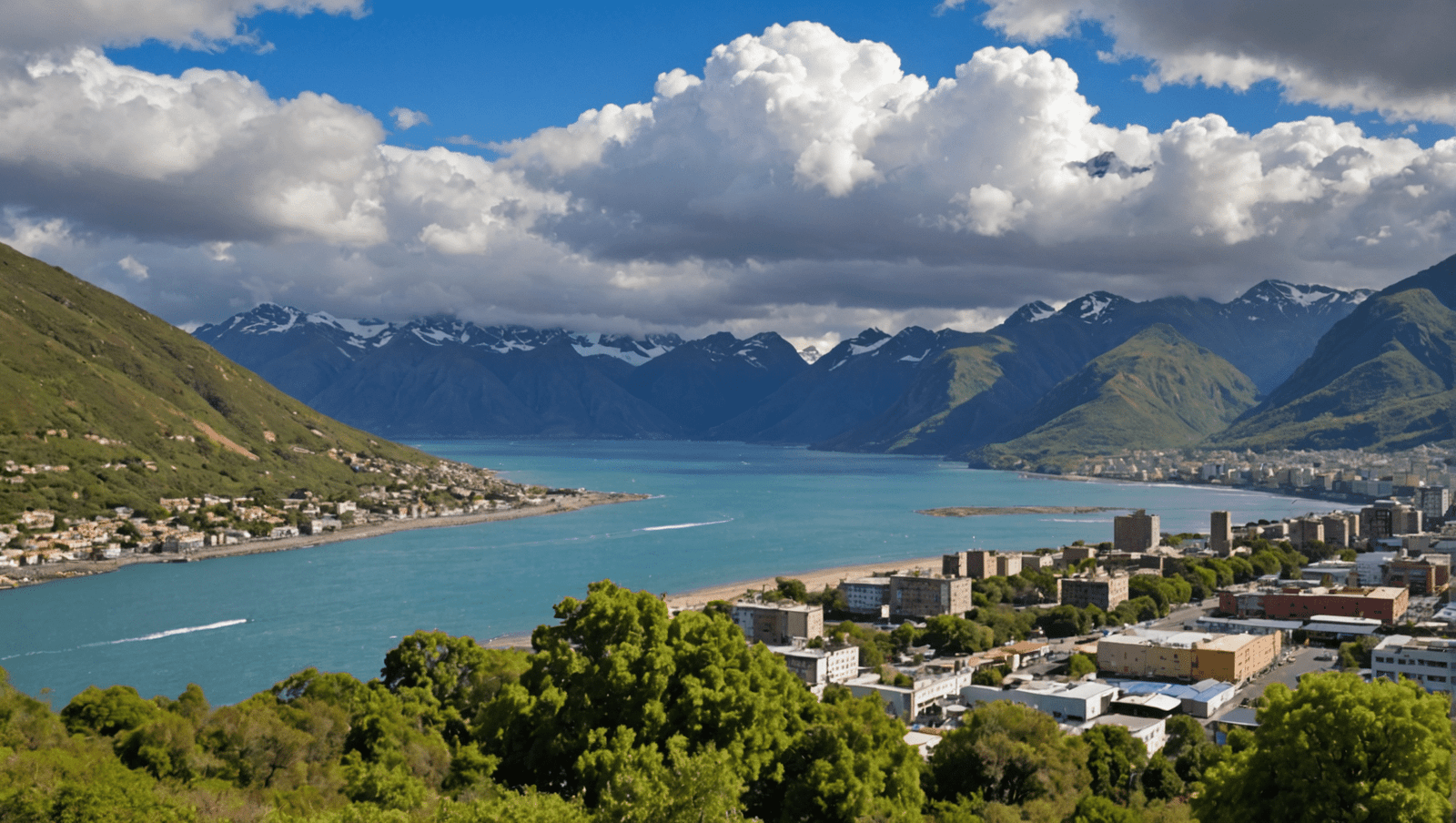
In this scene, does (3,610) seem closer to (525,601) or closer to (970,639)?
(525,601)

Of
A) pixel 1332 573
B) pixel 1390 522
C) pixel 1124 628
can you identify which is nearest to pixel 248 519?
pixel 1124 628

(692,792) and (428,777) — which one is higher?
(692,792)

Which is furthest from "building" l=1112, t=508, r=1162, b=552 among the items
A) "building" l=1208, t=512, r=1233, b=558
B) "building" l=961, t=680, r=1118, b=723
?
"building" l=961, t=680, r=1118, b=723

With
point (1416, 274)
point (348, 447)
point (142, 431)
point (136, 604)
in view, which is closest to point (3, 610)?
point (136, 604)

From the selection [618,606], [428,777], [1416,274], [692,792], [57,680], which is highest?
[1416,274]

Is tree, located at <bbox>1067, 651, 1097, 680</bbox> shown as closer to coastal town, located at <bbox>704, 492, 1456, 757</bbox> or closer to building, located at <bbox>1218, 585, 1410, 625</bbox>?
coastal town, located at <bbox>704, 492, 1456, 757</bbox>

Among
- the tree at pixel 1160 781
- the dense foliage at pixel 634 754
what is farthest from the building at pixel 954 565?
the dense foliage at pixel 634 754

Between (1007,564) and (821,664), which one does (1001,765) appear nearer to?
(821,664)
